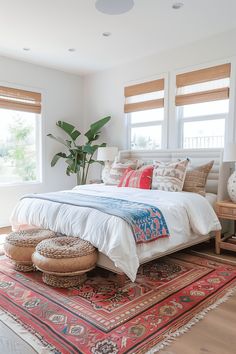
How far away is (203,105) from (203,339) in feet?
10.7

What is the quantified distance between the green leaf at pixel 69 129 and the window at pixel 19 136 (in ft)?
1.34

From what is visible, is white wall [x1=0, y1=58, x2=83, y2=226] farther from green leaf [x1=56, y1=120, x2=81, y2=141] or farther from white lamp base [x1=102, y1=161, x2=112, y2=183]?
white lamp base [x1=102, y1=161, x2=112, y2=183]

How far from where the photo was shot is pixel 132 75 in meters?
5.02

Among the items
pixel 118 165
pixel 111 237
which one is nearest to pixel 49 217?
pixel 111 237

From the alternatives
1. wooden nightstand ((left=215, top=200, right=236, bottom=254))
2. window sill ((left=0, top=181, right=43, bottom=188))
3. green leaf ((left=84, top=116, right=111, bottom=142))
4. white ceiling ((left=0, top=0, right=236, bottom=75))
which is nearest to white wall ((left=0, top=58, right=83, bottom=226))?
window sill ((left=0, top=181, right=43, bottom=188))

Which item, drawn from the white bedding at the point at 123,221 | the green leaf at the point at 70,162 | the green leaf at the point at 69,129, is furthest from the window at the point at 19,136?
the white bedding at the point at 123,221

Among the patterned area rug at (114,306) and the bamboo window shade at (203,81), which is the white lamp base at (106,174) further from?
the patterned area rug at (114,306)

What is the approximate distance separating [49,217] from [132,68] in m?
3.21

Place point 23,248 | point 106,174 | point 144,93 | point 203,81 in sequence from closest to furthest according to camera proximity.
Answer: point 23,248, point 203,81, point 106,174, point 144,93

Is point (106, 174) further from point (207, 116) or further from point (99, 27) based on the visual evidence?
point (99, 27)

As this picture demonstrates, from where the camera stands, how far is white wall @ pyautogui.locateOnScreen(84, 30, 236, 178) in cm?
396

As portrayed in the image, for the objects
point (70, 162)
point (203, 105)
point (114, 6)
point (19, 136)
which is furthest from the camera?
point (70, 162)

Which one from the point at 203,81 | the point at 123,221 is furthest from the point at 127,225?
the point at 203,81

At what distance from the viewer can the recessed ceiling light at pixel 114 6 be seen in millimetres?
2965
